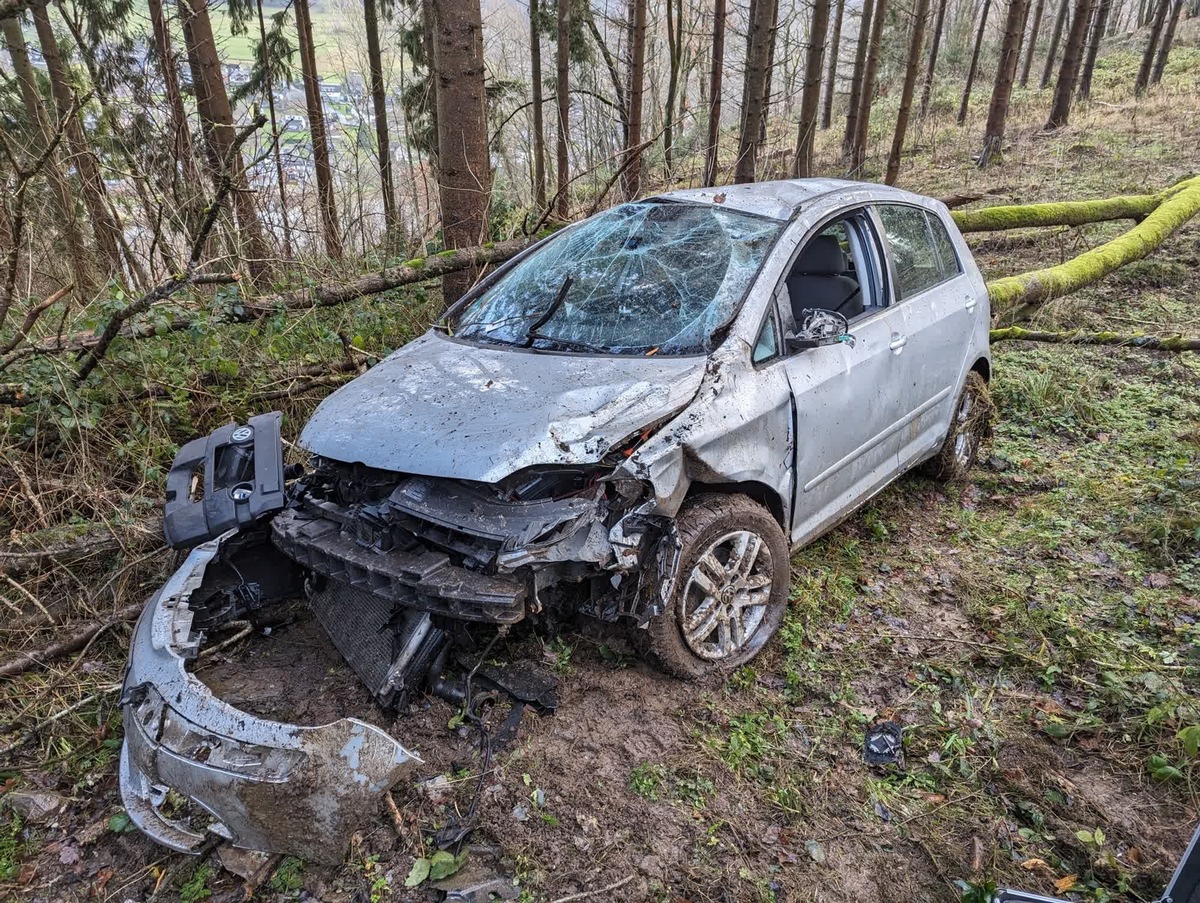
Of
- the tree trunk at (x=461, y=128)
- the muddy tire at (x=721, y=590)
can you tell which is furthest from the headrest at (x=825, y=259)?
the tree trunk at (x=461, y=128)

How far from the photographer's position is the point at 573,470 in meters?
2.55

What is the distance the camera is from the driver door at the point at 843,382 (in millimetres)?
3184

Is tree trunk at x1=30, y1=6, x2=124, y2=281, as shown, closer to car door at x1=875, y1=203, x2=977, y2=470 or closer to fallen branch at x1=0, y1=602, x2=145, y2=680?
fallen branch at x1=0, y1=602, x2=145, y2=680

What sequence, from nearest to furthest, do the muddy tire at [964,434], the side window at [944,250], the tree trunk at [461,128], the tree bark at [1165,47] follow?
the side window at [944,250], the muddy tire at [964,434], the tree trunk at [461,128], the tree bark at [1165,47]

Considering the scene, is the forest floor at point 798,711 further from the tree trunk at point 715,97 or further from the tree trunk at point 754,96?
the tree trunk at point 754,96

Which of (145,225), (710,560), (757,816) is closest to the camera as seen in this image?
(757,816)

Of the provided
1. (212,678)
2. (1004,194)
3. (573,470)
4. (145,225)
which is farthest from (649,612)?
(1004,194)

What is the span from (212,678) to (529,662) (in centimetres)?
127

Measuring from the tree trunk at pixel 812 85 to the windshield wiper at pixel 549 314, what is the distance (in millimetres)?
7961

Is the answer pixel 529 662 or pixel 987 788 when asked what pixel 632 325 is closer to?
pixel 529 662

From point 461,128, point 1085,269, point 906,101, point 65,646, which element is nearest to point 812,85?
point 906,101

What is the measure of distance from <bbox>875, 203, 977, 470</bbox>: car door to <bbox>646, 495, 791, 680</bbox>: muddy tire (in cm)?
128

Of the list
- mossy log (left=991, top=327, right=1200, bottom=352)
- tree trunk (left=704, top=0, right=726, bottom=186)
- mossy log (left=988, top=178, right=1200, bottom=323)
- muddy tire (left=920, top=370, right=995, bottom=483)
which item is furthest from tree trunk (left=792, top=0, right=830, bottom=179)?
muddy tire (left=920, top=370, right=995, bottom=483)

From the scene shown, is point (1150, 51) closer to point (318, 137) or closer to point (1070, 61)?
point (1070, 61)
